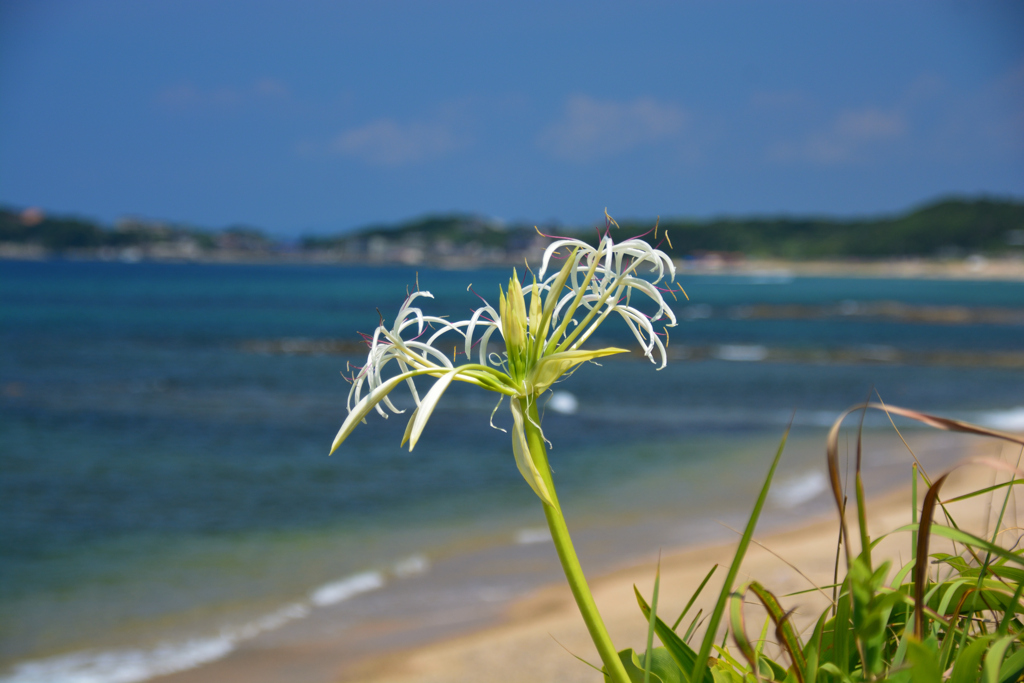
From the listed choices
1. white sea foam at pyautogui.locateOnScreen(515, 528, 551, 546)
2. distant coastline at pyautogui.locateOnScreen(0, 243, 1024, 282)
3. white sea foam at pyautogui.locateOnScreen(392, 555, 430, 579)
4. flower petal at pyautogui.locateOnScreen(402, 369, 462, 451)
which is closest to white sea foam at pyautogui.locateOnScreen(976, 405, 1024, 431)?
Answer: white sea foam at pyautogui.locateOnScreen(515, 528, 551, 546)

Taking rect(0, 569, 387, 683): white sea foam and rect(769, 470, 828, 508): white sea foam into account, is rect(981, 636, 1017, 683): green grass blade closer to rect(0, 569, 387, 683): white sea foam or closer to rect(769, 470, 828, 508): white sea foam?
rect(0, 569, 387, 683): white sea foam

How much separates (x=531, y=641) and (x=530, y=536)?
8.52 ft

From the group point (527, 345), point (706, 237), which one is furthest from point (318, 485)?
point (706, 237)

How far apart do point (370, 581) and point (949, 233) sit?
122629mm

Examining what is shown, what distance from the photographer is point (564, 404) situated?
16.2 meters

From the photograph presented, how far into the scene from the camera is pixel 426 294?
1069 millimetres

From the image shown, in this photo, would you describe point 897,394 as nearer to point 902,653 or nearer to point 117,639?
point 117,639

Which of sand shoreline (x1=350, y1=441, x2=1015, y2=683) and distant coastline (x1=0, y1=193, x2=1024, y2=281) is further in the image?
distant coastline (x1=0, y1=193, x2=1024, y2=281)

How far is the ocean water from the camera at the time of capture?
6348 millimetres

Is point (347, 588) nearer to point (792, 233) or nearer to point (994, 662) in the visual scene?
point (994, 662)

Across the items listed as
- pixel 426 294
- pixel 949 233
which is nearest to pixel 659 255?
pixel 426 294

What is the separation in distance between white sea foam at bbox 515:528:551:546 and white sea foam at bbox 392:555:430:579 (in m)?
1.00

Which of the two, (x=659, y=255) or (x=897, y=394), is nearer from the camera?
(x=659, y=255)

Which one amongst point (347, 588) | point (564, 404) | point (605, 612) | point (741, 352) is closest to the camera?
point (605, 612)
